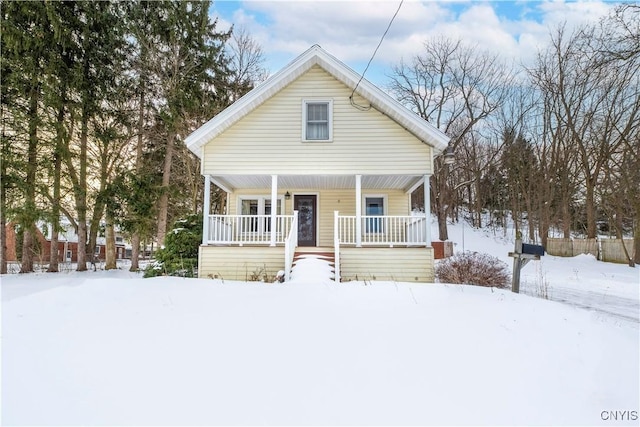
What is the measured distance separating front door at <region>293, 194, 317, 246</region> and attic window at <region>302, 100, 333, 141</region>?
2674mm

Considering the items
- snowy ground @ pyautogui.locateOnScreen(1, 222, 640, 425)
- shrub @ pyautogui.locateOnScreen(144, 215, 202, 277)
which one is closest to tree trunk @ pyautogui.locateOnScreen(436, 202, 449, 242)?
shrub @ pyautogui.locateOnScreen(144, 215, 202, 277)

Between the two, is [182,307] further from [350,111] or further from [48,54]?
[48,54]

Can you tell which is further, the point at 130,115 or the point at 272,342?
the point at 130,115

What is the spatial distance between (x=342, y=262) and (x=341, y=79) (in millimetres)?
5326

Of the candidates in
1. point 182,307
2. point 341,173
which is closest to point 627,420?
point 182,307

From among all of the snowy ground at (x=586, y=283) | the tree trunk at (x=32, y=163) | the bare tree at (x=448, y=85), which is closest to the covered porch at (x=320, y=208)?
the snowy ground at (x=586, y=283)

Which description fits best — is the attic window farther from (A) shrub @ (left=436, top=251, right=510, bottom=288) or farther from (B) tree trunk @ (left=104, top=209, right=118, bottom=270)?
(B) tree trunk @ (left=104, top=209, right=118, bottom=270)

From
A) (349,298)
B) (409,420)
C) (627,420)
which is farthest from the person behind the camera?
(349,298)

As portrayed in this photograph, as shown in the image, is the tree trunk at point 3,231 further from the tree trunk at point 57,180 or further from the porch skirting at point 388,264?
the porch skirting at point 388,264

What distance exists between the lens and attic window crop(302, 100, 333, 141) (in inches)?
413

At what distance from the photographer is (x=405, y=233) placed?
11562 millimetres

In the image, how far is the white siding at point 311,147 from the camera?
10258 mm

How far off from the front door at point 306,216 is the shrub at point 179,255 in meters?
3.36

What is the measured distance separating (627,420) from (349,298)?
3106mm
